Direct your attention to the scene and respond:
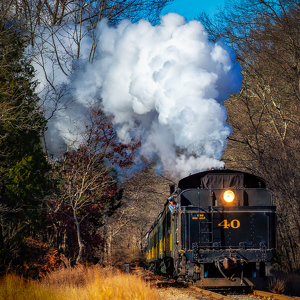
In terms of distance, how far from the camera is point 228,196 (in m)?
11.3

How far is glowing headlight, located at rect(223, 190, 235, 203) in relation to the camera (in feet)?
37.2

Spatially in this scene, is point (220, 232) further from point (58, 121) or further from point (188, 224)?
point (58, 121)

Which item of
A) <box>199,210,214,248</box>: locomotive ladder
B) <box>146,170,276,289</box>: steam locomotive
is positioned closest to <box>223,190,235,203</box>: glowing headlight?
<box>146,170,276,289</box>: steam locomotive

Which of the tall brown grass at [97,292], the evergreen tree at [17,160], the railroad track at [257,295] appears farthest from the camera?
the evergreen tree at [17,160]

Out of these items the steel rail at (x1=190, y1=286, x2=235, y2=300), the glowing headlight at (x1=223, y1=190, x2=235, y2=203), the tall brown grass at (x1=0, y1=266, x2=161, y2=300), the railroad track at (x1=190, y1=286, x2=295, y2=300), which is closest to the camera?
the tall brown grass at (x1=0, y1=266, x2=161, y2=300)

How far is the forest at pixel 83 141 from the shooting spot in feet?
59.1

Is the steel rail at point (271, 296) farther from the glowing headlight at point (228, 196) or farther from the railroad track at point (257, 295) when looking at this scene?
the glowing headlight at point (228, 196)

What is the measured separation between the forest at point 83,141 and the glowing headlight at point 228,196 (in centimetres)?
454

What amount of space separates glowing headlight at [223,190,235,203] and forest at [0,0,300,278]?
14.9 feet

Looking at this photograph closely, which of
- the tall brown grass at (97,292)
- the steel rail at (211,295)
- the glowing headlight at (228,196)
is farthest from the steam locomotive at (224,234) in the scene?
the tall brown grass at (97,292)

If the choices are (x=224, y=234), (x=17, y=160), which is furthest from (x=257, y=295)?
(x=17, y=160)

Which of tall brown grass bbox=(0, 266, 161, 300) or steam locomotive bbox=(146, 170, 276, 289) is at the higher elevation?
steam locomotive bbox=(146, 170, 276, 289)

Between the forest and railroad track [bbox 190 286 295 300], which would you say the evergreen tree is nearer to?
the forest

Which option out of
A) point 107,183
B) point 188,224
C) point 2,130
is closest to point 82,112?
point 107,183
